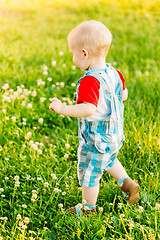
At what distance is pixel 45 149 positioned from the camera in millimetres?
3496

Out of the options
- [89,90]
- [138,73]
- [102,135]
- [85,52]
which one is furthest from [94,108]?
[138,73]

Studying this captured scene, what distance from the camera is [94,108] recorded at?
233cm

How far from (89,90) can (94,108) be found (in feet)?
0.42

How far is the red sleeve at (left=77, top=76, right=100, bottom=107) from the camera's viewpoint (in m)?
2.31

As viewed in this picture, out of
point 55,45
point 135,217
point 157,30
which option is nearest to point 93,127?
point 135,217

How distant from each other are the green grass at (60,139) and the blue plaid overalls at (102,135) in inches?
13.6

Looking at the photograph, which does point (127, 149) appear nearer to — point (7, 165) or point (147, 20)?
point (7, 165)

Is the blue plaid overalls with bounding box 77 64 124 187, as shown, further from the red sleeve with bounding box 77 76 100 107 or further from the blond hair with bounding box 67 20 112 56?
the blond hair with bounding box 67 20 112 56

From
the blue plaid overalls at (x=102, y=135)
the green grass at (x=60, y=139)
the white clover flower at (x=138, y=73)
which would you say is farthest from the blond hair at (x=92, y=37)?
the white clover flower at (x=138, y=73)

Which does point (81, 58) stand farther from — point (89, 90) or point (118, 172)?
point (118, 172)

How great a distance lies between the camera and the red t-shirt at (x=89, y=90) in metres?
2.31

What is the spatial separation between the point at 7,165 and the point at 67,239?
3.20ft

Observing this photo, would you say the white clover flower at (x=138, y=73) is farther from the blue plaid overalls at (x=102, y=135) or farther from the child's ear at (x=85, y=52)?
the child's ear at (x=85, y=52)

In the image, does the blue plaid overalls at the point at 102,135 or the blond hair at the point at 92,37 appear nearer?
the blond hair at the point at 92,37
